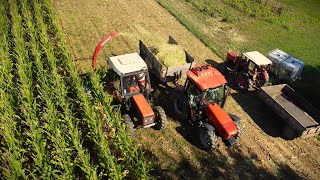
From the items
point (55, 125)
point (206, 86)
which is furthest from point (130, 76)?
point (55, 125)

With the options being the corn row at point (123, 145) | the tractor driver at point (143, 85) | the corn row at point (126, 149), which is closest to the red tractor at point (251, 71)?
the tractor driver at point (143, 85)

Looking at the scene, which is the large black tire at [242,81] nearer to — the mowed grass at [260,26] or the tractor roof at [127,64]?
the mowed grass at [260,26]

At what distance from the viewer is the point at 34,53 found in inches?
452

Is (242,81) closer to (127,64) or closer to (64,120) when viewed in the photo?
(127,64)

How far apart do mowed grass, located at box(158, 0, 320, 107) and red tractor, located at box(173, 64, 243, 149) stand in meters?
5.57

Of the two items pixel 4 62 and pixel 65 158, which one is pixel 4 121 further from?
pixel 4 62

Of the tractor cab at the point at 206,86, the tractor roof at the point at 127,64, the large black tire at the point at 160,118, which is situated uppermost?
the tractor roof at the point at 127,64

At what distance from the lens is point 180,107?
11.4 meters

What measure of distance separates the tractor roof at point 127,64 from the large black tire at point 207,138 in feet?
9.67

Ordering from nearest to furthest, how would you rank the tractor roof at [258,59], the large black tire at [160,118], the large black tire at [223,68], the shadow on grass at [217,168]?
the shadow on grass at [217,168]
the large black tire at [160,118]
the tractor roof at [258,59]
the large black tire at [223,68]

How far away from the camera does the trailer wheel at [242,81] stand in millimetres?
13336

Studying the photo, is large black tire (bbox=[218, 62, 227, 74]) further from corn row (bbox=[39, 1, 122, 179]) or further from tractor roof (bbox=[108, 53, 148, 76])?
Result: corn row (bbox=[39, 1, 122, 179])

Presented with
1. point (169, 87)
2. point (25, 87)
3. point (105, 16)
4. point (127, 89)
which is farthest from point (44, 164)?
point (105, 16)

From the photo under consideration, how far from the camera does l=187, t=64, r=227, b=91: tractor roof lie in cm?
978
